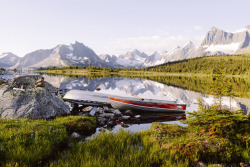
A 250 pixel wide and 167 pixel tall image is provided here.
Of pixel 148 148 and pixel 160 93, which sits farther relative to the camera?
pixel 160 93

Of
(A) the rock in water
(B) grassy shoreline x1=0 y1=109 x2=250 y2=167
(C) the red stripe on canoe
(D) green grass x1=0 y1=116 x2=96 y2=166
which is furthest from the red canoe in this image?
(D) green grass x1=0 y1=116 x2=96 y2=166

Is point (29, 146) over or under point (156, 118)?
over

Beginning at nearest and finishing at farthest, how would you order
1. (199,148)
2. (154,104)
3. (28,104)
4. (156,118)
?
(199,148) → (28,104) → (156,118) → (154,104)

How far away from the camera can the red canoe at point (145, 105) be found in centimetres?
2145

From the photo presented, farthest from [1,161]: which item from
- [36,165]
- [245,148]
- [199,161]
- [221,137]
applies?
[245,148]

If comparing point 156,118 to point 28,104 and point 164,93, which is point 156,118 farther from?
point 164,93

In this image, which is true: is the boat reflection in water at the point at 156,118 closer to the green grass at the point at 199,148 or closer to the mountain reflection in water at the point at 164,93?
the mountain reflection in water at the point at 164,93

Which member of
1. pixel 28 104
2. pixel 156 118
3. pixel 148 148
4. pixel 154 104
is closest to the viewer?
pixel 148 148

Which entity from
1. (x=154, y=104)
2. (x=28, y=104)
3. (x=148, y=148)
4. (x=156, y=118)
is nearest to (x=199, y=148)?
(x=148, y=148)

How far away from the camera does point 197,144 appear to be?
728cm

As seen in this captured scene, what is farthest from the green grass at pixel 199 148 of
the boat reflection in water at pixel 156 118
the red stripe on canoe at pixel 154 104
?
the red stripe on canoe at pixel 154 104

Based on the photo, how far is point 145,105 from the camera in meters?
21.6

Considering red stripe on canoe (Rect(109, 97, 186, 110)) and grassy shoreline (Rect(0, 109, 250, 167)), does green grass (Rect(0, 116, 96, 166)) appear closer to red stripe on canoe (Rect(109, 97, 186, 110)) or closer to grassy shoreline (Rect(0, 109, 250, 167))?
grassy shoreline (Rect(0, 109, 250, 167))

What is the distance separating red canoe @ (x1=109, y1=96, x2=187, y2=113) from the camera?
21453mm
